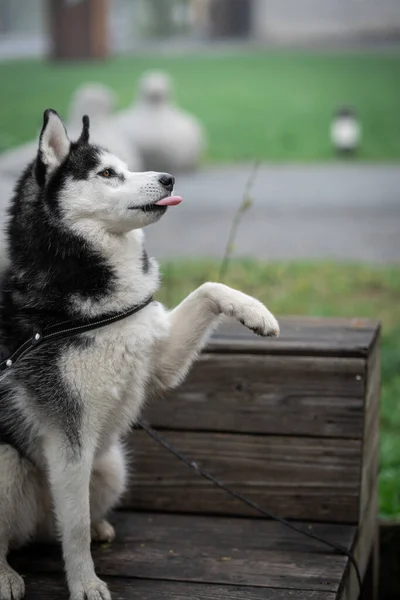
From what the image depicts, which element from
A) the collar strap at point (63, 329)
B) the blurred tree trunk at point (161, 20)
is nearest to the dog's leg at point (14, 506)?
the collar strap at point (63, 329)

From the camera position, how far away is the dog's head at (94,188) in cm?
186

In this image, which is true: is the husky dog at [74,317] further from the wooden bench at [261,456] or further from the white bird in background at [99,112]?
the white bird in background at [99,112]

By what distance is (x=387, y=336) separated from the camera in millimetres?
4797

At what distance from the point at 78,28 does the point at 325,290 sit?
4664mm

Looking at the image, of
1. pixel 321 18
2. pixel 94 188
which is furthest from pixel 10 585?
pixel 321 18

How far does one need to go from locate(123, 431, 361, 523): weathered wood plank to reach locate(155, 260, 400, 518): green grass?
61.8 inches

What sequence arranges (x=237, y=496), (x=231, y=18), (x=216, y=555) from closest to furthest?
(x=216, y=555) → (x=237, y=496) → (x=231, y=18)

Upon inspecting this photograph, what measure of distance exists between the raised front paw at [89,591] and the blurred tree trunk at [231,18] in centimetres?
749

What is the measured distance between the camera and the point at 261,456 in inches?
95.8

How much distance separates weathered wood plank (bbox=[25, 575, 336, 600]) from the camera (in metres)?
2.01

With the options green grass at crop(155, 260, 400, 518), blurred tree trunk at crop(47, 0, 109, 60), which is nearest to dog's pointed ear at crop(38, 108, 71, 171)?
green grass at crop(155, 260, 400, 518)

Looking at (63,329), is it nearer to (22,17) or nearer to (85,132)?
(85,132)

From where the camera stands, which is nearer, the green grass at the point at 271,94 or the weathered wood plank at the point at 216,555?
the weathered wood plank at the point at 216,555

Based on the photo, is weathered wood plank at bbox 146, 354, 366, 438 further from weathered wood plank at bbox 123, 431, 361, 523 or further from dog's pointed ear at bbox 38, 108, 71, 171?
dog's pointed ear at bbox 38, 108, 71, 171
